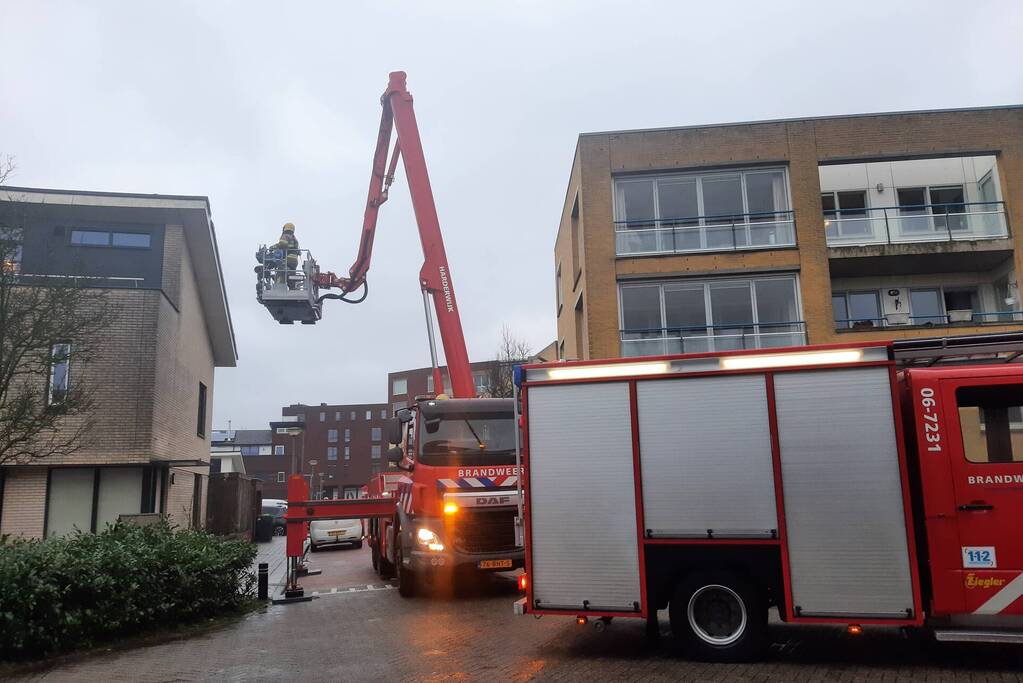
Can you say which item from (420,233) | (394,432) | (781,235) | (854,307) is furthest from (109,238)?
(854,307)

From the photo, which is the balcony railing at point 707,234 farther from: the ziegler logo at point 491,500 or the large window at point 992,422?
the large window at point 992,422

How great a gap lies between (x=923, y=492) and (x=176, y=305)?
17.8m

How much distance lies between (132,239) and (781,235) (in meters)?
17.2

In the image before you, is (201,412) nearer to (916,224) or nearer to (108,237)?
(108,237)

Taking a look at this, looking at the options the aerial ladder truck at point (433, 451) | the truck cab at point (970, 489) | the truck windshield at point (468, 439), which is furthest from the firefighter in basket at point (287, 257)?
the truck cab at point (970, 489)

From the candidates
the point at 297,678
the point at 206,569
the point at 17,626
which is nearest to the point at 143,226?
the point at 206,569

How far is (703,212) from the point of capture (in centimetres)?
2264

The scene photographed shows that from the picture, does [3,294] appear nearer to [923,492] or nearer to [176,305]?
[176,305]

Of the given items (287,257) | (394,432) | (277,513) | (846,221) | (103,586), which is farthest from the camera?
(277,513)

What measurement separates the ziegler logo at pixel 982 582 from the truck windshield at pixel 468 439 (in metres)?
6.29

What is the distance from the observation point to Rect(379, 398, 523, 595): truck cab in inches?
442

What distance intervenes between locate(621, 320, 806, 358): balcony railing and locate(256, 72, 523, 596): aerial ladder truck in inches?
349

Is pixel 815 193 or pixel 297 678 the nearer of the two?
pixel 297 678

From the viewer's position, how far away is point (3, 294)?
10461 mm
